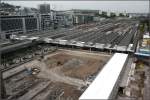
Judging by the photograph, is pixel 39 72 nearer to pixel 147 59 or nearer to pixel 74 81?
pixel 74 81

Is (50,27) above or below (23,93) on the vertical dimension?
above

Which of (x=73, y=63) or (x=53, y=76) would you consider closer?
(x=53, y=76)

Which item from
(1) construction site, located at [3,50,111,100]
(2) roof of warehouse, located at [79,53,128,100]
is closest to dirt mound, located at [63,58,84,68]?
(1) construction site, located at [3,50,111,100]

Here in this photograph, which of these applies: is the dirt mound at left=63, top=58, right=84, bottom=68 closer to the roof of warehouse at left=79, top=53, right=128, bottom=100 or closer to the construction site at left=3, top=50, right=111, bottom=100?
the construction site at left=3, top=50, right=111, bottom=100

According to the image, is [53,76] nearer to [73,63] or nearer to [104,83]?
[73,63]

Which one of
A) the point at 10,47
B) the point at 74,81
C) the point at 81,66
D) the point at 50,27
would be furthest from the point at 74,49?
the point at 50,27

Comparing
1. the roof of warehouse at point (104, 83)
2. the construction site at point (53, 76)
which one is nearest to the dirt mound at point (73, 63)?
the construction site at point (53, 76)

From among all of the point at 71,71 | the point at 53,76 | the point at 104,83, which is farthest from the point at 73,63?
the point at 104,83

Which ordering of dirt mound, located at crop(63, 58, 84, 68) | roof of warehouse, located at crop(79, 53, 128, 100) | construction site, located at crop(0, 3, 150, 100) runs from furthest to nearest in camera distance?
dirt mound, located at crop(63, 58, 84, 68) → construction site, located at crop(0, 3, 150, 100) → roof of warehouse, located at crop(79, 53, 128, 100)
